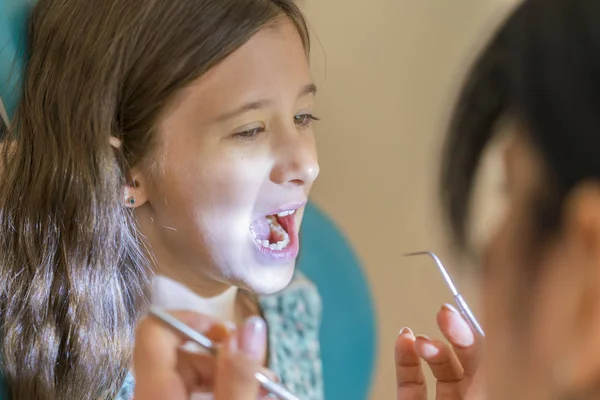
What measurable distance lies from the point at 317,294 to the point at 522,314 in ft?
1.52

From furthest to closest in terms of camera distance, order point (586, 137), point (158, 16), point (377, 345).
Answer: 1. point (377, 345)
2. point (158, 16)
3. point (586, 137)

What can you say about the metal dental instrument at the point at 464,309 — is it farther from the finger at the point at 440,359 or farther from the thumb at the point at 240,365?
the thumb at the point at 240,365

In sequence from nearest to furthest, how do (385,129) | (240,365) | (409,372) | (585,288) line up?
1. (585,288)
2. (240,365)
3. (409,372)
4. (385,129)

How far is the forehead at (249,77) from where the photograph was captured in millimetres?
507

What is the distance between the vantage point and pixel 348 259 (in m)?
0.71

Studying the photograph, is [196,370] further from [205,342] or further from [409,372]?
[409,372]

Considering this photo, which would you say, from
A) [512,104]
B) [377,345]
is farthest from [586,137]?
[377,345]

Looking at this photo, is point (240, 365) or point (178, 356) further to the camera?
point (178, 356)

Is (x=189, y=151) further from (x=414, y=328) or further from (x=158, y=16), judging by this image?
(x=414, y=328)

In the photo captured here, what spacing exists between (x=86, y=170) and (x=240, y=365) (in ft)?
0.73

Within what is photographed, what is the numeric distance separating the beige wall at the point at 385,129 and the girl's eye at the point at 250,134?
0.16 meters

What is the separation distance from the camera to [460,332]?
47cm

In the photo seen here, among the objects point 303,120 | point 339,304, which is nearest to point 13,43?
point 303,120

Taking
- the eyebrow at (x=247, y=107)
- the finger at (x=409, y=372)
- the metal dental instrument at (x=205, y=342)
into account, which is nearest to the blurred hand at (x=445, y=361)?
the finger at (x=409, y=372)
